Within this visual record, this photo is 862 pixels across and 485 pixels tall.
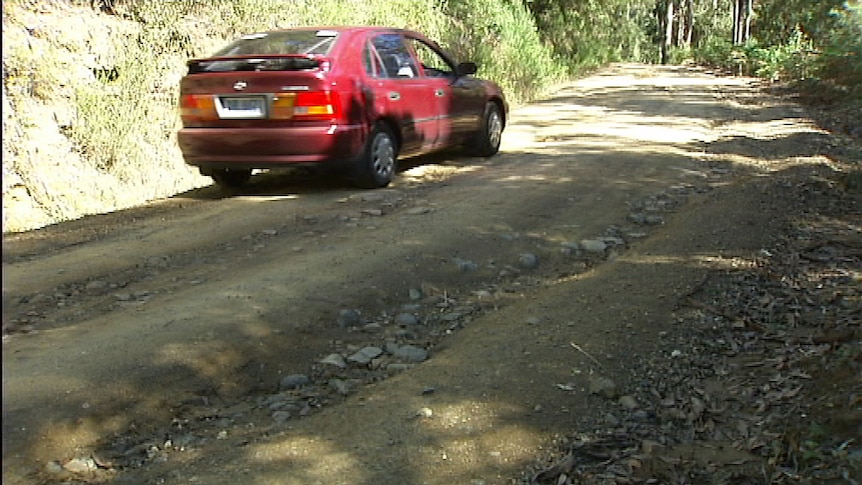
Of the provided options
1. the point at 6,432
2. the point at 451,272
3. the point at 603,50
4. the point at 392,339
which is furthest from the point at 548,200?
the point at 603,50

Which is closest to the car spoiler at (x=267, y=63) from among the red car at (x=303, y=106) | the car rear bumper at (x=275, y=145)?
the red car at (x=303, y=106)

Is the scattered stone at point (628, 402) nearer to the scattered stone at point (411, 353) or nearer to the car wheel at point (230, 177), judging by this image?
the scattered stone at point (411, 353)

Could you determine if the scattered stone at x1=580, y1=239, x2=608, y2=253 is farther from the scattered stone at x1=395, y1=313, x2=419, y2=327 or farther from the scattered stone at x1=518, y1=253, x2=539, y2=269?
the scattered stone at x1=395, y1=313, x2=419, y2=327

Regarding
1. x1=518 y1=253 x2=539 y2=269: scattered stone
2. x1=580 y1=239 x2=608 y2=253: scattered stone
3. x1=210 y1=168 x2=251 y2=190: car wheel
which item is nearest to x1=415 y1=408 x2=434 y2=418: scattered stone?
x1=518 y1=253 x2=539 y2=269: scattered stone

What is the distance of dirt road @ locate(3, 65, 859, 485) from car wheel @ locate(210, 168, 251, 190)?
0.68 ft

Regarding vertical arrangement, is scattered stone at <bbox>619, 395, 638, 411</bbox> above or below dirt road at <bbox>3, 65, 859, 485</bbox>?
below

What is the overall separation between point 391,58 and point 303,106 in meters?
1.70

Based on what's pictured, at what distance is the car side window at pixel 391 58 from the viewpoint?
9.58 m

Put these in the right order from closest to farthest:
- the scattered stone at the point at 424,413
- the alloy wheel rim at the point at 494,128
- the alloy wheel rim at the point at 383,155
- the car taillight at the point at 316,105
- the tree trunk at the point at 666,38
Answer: the scattered stone at the point at 424,413, the car taillight at the point at 316,105, the alloy wheel rim at the point at 383,155, the alloy wheel rim at the point at 494,128, the tree trunk at the point at 666,38

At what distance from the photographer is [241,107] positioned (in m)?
8.80

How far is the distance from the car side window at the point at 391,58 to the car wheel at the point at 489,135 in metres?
1.58

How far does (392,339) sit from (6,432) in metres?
2.15

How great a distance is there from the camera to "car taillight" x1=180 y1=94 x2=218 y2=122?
8.90 m

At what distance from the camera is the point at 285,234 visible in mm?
7449
